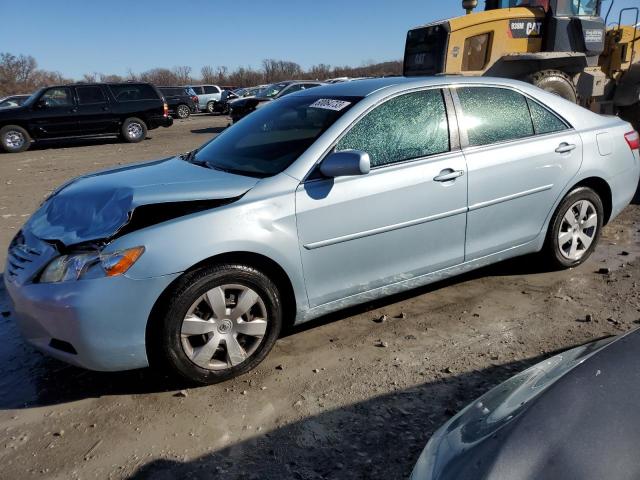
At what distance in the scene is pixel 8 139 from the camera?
14.8m

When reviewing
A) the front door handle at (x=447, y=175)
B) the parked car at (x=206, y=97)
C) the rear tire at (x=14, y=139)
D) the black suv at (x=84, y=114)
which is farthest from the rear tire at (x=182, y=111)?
the front door handle at (x=447, y=175)

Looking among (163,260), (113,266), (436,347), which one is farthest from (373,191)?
(113,266)

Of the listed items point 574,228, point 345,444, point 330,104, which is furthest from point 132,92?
point 345,444

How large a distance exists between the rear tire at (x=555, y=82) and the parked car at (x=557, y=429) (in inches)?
298

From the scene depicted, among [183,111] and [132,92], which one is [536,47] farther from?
[183,111]

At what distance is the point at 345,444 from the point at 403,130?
2.02m

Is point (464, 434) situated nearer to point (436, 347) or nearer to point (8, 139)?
point (436, 347)

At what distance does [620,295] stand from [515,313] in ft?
3.01

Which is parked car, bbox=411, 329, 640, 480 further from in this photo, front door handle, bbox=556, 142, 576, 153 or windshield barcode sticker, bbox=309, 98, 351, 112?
front door handle, bbox=556, 142, 576, 153

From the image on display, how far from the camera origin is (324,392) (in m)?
2.92

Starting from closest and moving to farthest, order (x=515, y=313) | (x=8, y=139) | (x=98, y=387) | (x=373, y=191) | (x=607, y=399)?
1. (x=607, y=399)
2. (x=98, y=387)
3. (x=373, y=191)
4. (x=515, y=313)
5. (x=8, y=139)

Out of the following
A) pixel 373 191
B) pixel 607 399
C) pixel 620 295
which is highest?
pixel 373 191

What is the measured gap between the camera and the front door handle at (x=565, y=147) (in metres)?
4.07

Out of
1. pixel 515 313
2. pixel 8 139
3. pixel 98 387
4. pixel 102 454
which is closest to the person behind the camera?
pixel 102 454
